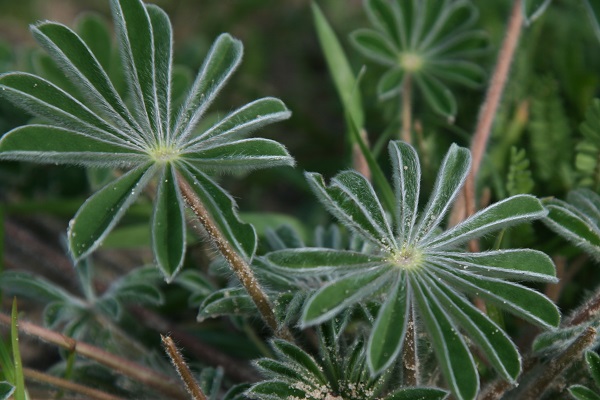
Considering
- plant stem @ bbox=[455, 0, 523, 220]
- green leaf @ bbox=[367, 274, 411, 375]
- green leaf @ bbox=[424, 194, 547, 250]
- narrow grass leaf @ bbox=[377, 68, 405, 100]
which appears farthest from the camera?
narrow grass leaf @ bbox=[377, 68, 405, 100]

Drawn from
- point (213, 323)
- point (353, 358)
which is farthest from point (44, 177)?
point (353, 358)

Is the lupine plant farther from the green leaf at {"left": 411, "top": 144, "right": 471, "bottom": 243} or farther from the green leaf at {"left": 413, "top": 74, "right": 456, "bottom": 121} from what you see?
the green leaf at {"left": 413, "top": 74, "right": 456, "bottom": 121}

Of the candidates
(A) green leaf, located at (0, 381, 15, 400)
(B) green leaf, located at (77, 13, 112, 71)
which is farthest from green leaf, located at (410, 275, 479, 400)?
(B) green leaf, located at (77, 13, 112, 71)

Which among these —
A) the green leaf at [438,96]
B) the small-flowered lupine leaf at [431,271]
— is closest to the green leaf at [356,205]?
the small-flowered lupine leaf at [431,271]

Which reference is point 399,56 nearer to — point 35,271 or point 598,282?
point 598,282

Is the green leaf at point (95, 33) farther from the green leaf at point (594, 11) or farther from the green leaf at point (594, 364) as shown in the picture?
the green leaf at point (594, 364)

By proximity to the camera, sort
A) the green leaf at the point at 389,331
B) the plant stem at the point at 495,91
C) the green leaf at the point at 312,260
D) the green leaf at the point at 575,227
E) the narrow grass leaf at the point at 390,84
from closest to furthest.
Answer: the green leaf at the point at 389,331
the green leaf at the point at 312,260
the green leaf at the point at 575,227
the plant stem at the point at 495,91
the narrow grass leaf at the point at 390,84

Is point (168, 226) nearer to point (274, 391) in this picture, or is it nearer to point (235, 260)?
point (235, 260)

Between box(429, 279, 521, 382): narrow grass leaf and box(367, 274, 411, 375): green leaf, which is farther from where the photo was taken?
box(429, 279, 521, 382): narrow grass leaf
